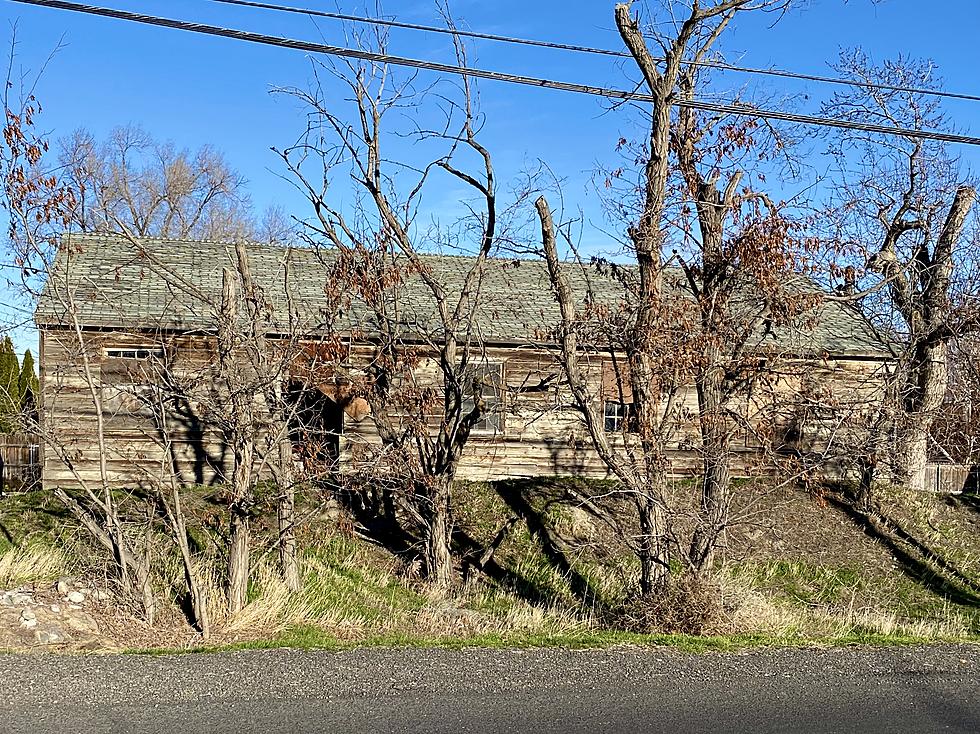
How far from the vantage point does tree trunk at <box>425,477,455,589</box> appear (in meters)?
12.5

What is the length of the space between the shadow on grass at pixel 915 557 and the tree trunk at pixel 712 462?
6.10 meters

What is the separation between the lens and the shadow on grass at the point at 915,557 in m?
14.9

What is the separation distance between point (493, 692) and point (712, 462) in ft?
14.0

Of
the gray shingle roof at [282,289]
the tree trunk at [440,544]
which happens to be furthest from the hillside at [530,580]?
the gray shingle roof at [282,289]

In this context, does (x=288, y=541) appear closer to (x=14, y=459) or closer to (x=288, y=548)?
(x=288, y=548)

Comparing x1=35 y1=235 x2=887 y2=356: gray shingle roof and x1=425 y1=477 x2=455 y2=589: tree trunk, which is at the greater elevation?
x1=35 y1=235 x2=887 y2=356: gray shingle roof

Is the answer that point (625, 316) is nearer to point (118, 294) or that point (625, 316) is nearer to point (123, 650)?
point (123, 650)

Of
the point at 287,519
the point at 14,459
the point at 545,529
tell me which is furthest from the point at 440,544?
the point at 14,459

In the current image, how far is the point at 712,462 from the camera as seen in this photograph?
10.3m

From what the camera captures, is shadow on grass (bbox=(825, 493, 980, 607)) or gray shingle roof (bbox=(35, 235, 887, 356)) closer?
shadow on grass (bbox=(825, 493, 980, 607))

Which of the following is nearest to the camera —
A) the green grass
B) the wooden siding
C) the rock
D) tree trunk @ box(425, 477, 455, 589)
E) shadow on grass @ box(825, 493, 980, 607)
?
the green grass

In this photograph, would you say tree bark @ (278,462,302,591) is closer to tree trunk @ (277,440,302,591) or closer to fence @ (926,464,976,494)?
tree trunk @ (277,440,302,591)

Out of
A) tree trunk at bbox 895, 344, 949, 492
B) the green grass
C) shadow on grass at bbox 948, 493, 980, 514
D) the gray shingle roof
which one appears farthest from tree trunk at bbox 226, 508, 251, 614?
shadow on grass at bbox 948, 493, 980, 514

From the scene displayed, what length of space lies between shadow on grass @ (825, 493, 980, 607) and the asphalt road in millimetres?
7286
